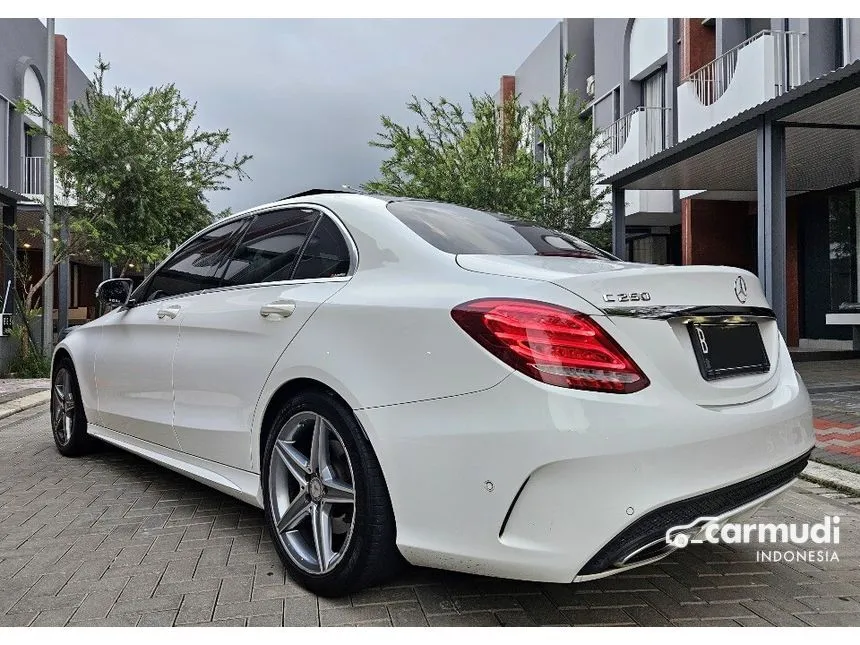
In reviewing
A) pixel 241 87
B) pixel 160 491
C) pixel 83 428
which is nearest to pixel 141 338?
pixel 160 491

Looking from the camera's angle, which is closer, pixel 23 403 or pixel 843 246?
pixel 23 403

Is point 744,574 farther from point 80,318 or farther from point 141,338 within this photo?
point 80,318

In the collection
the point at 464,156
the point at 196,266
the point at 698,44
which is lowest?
the point at 196,266

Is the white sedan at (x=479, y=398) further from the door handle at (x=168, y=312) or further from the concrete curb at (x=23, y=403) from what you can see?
the concrete curb at (x=23, y=403)

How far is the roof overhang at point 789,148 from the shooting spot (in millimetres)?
7984

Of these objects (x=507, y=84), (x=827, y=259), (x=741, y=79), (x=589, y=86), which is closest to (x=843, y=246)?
(x=827, y=259)

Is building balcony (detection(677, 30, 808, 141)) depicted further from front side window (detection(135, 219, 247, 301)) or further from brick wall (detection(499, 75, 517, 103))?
brick wall (detection(499, 75, 517, 103))

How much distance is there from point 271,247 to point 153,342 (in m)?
1.06

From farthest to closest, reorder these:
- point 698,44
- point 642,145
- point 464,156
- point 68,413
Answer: point 642,145, point 698,44, point 464,156, point 68,413

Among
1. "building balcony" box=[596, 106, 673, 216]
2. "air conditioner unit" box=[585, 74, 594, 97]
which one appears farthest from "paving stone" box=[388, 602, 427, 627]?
"air conditioner unit" box=[585, 74, 594, 97]

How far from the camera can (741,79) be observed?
1408 centimetres

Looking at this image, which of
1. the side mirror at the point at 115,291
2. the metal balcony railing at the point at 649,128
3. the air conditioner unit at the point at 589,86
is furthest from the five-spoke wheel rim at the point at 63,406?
the air conditioner unit at the point at 589,86

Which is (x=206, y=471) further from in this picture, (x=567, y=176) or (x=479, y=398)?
(x=567, y=176)

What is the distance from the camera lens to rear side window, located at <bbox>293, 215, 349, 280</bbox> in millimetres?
3178
